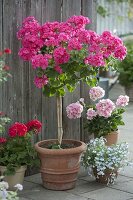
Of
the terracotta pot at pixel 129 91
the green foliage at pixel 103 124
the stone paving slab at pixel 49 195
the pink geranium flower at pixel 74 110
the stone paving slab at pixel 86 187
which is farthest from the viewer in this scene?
the terracotta pot at pixel 129 91

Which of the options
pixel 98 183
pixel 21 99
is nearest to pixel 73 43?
pixel 21 99

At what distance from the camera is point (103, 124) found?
716 centimetres

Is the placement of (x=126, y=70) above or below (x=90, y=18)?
below

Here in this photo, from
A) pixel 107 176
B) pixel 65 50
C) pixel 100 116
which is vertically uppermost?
pixel 65 50

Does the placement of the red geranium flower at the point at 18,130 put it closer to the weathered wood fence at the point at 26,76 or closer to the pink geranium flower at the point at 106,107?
the weathered wood fence at the point at 26,76

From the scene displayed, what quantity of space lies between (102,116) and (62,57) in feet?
6.03

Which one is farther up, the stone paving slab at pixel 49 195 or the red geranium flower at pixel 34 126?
the red geranium flower at pixel 34 126

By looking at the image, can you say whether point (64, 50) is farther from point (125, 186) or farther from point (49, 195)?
point (125, 186)

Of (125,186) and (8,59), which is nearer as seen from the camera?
(125,186)

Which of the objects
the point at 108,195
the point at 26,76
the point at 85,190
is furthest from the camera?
the point at 26,76

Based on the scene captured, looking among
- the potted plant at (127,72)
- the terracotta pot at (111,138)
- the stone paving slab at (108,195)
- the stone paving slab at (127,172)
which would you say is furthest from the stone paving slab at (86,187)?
the potted plant at (127,72)

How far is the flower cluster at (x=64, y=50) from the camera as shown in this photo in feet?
18.4

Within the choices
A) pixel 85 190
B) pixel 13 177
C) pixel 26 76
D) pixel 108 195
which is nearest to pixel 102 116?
pixel 26 76

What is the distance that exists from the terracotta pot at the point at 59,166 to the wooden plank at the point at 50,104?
0.81 meters
